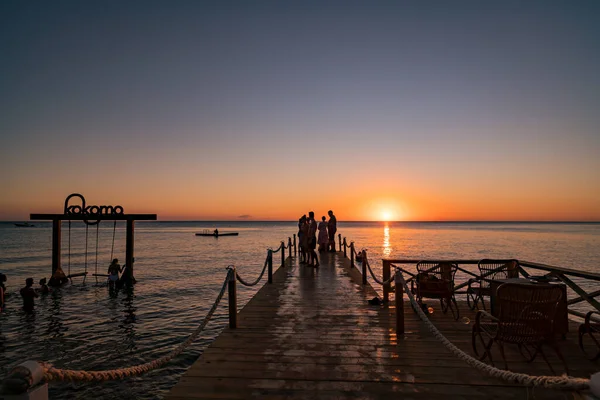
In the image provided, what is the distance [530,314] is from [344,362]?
2822mm

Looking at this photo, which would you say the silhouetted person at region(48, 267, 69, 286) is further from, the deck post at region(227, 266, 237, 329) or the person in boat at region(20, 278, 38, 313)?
the deck post at region(227, 266, 237, 329)

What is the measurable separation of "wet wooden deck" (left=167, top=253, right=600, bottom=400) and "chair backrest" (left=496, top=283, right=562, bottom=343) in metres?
0.49

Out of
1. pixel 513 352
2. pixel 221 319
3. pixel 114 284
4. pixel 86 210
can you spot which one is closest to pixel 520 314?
pixel 513 352

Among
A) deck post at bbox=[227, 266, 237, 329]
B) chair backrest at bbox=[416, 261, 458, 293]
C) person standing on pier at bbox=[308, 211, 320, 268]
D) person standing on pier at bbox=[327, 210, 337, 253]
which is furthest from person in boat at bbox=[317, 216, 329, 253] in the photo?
deck post at bbox=[227, 266, 237, 329]

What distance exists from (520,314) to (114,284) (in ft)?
62.4

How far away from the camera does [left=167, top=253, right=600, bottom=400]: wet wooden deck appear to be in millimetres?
4327

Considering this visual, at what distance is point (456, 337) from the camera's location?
21.7ft

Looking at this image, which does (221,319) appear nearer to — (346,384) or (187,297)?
(187,297)

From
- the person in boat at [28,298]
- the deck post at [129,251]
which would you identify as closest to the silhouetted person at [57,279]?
the deck post at [129,251]

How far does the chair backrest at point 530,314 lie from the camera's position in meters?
5.02

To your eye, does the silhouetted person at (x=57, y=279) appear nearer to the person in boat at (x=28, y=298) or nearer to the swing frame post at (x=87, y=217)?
the swing frame post at (x=87, y=217)

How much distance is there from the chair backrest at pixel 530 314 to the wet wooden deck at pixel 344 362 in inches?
19.2

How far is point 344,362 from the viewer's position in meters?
5.28

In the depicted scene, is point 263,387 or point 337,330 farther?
point 337,330
